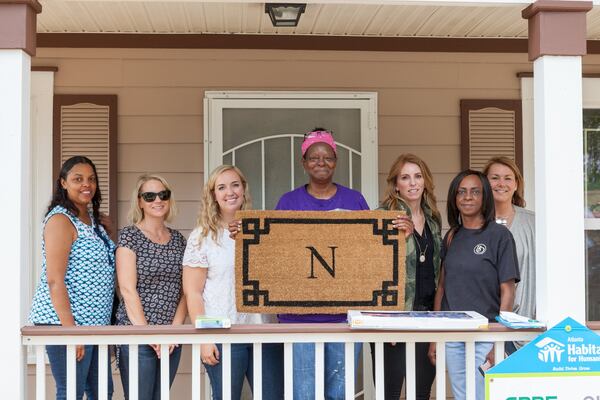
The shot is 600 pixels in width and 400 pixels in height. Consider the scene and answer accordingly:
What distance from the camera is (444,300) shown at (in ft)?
11.7

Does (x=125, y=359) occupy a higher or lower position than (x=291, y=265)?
lower

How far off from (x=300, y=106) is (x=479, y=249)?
6.05 ft

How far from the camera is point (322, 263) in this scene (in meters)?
3.29

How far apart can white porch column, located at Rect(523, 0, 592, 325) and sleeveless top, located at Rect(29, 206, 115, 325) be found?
2.00 m

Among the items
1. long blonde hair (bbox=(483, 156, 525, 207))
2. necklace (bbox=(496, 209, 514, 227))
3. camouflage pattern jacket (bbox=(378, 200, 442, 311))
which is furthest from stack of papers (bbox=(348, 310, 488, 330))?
Answer: long blonde hair (bbox=(483, 156, 525, 207))

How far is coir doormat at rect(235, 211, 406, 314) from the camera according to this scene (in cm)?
327

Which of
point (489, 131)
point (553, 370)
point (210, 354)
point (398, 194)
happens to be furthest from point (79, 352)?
point (489, 131)

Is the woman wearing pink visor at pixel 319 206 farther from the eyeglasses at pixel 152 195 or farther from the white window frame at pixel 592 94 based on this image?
the white window frame at pixel 592 94

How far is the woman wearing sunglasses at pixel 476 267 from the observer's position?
11.1 ft

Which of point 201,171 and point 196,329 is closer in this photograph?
point 196,329

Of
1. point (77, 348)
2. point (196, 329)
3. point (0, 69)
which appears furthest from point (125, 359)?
point (0, 69)

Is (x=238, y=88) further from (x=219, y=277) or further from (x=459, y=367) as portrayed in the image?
(x=459, y=367)

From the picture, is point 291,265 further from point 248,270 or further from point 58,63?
point 58,63

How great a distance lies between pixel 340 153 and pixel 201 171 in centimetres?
92
